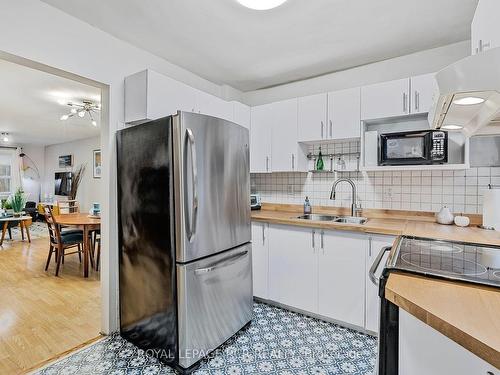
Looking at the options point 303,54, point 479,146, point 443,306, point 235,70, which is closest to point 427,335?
point 443,306

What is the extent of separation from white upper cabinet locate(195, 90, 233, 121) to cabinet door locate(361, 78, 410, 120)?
131 cm

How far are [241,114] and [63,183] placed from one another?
7106 mm

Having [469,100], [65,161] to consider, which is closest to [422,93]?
[469,100]

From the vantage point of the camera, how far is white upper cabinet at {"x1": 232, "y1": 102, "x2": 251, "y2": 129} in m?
2.92

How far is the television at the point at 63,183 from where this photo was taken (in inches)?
298

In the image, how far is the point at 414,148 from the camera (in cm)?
221

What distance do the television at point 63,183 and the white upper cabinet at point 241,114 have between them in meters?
6.61

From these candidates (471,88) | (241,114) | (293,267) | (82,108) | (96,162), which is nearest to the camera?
(471,88)

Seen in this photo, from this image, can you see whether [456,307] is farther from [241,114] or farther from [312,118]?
[241,114]

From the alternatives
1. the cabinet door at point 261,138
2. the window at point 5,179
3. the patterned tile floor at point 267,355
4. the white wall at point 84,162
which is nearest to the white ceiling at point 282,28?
the cabinet door at point 261,138

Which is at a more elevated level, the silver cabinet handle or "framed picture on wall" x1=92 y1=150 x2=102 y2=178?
"framed picture on wall" x1=92 y1=150 x2=102 y2=178

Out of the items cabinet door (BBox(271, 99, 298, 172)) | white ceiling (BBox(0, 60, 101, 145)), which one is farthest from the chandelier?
cabinet door (BBox(271, 99, 298, 172))

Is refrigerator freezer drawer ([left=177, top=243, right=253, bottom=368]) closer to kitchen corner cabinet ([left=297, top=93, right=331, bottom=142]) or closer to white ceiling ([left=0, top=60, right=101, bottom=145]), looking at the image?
kitchen corner cabinet ([left=297, top=93, right=331, bottom=142])

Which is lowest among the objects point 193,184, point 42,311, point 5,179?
point 42,311
